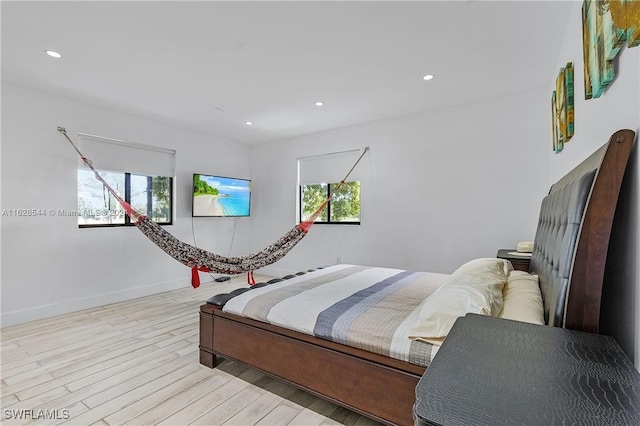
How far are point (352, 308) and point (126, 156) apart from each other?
354 cm

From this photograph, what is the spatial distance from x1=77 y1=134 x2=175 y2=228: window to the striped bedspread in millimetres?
2614

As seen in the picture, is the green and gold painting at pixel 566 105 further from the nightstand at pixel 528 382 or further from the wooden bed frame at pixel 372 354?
the nightstand at pixel 528 382

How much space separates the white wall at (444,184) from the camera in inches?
127

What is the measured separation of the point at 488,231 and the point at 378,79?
2.04 meters

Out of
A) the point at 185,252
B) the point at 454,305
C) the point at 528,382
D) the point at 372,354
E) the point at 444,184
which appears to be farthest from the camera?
the point at 444,184

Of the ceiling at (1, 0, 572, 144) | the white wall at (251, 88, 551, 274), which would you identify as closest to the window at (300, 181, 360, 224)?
the white wall at (251, 88, 551, 274)

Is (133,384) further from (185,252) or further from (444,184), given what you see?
(444,184)

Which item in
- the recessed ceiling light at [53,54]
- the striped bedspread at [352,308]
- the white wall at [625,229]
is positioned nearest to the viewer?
the white wall at [625,229]

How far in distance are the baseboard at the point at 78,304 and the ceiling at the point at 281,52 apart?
2222mm

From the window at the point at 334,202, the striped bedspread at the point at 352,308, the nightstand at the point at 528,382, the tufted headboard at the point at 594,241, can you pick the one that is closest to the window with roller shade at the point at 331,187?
the window at the point at 334,202

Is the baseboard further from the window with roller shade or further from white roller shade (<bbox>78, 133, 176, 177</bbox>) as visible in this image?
the window with roller shade

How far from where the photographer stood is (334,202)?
462cm

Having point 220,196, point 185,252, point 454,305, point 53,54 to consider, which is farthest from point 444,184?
point 53,54

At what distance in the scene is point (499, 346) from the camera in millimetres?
755
